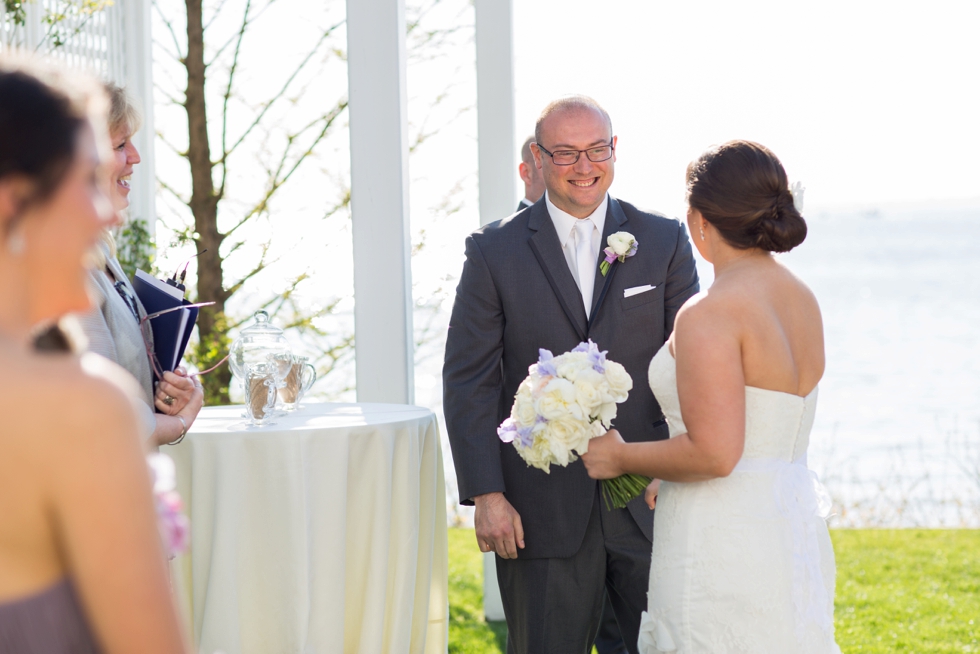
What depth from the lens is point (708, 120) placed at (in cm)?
1905

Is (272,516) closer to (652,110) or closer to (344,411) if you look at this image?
(344,411)

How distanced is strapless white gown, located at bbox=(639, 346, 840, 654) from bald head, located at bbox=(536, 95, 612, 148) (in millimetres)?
1093

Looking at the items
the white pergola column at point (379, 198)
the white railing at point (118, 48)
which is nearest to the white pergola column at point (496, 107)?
the white pergola column at point (379, 198)

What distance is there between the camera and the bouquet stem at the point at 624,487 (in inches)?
98.1

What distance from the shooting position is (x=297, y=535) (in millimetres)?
2947

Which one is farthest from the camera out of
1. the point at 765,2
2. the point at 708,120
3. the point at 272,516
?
the point at 765,2

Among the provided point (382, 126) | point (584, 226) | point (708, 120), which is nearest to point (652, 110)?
point (708, 120)

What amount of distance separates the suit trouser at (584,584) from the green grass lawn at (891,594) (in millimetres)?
1830

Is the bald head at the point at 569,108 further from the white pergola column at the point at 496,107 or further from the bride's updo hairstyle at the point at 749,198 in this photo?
the white pergola column at the point at 496,107

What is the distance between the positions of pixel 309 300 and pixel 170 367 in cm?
440

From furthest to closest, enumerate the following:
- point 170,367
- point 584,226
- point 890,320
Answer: point 890,320 → point 584,226 → point 170,367

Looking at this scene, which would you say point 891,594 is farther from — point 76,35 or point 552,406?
point 76,35

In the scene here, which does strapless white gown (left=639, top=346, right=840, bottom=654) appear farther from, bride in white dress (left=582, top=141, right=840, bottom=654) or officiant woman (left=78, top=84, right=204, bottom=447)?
officiant woman (left=78, top=84, right=204, bottom=447)

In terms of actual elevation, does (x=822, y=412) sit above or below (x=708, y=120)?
below
